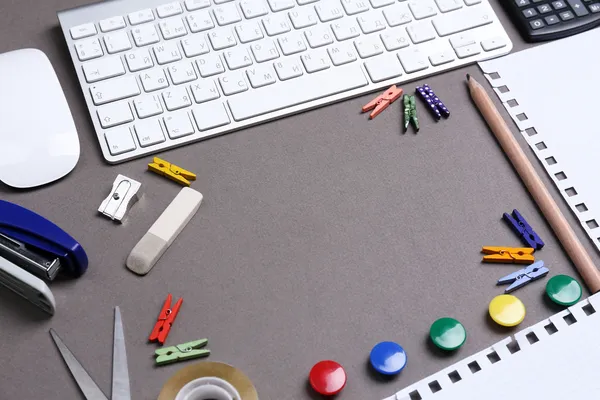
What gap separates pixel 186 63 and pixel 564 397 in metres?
0.46

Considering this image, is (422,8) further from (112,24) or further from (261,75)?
(112,24)

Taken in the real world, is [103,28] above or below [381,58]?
above

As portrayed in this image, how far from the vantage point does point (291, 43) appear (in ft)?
2.55

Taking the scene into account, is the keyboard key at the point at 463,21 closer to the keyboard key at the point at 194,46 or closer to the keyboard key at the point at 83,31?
the keyboard key at the point at 194,46

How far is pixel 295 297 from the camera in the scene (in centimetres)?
65

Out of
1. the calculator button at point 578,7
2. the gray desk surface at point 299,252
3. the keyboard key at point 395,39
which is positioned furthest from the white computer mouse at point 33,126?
the calculator button at point 578,7

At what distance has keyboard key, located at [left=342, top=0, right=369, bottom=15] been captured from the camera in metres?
0.81

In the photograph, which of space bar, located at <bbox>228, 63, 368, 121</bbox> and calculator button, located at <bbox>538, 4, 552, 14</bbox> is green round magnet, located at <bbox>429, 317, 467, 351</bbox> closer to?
space bar, located at <bbox>228, 63, 368, 121</bbox>

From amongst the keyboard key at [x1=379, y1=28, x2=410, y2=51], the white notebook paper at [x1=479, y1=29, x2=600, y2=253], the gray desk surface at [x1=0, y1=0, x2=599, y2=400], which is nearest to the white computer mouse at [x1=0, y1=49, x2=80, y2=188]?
the gray desk surface at [x1=0, y1=0, x2=599, y2=400]

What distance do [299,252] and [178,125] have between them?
173mm

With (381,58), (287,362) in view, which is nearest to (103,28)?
(381,58)

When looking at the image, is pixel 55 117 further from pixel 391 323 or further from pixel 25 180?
pixel 391 323

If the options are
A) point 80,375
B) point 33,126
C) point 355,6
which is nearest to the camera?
point 80,375

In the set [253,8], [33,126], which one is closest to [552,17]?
[253,8]
